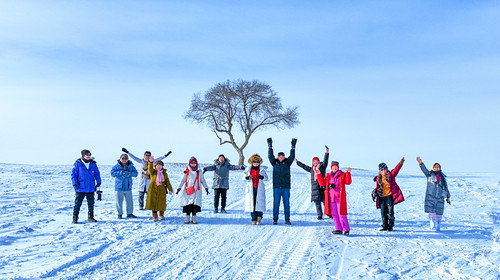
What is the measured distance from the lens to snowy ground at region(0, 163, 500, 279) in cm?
641

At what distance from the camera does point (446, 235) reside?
9.71 m

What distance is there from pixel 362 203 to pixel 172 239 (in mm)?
9538

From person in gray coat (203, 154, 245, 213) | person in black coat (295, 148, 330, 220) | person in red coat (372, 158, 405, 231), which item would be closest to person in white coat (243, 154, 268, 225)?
person in black coat (295, 148, 330, 220)

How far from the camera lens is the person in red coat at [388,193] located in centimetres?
988

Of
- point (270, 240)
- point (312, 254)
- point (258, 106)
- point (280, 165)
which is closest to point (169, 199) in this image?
point (280, 165)

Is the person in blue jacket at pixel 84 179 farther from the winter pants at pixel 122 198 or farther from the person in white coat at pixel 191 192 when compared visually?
the person in white coat at pixel 191 192

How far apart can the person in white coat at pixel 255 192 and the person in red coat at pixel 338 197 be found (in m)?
1.93

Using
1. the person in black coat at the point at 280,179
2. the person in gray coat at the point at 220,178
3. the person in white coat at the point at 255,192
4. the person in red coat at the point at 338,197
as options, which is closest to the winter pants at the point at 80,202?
the person in gray coat at the point at 220,178

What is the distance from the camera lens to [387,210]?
1012cm

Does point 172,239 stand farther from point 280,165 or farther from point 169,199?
point 169,199

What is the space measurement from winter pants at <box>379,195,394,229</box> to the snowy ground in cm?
25

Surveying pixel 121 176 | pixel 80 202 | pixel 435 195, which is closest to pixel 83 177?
pixel 80 202

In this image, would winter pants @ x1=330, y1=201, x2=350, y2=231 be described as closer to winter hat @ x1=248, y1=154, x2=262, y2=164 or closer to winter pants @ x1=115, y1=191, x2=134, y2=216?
winter hat @ x1=248, y1=154, x2=262, y2=164

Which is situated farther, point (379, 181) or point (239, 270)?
point (379, 181)
